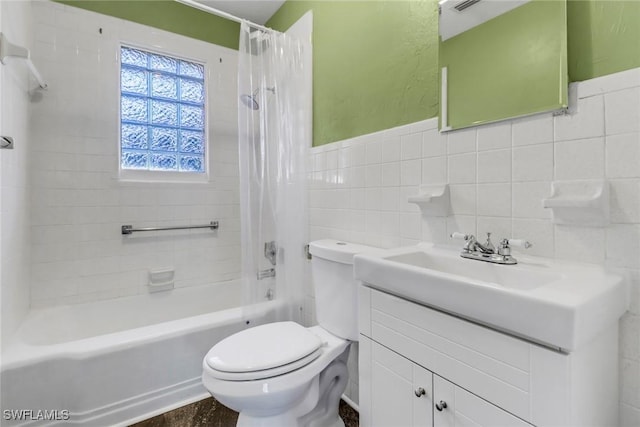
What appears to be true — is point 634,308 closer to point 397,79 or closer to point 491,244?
point 491,244

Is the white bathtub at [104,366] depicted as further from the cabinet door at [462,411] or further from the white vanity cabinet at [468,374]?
the cabinet door at [462,411]

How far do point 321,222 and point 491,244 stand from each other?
996mm

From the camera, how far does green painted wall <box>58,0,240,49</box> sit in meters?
2.07

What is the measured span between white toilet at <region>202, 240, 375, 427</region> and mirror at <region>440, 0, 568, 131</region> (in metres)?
0.73

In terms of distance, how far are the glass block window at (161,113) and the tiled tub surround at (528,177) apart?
1549 millimetres

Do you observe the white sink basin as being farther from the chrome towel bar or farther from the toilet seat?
the chrome towel bar

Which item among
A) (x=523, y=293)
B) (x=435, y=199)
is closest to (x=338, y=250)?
(x=435, y=199)

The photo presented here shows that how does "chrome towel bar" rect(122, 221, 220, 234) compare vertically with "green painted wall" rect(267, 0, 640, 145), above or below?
below

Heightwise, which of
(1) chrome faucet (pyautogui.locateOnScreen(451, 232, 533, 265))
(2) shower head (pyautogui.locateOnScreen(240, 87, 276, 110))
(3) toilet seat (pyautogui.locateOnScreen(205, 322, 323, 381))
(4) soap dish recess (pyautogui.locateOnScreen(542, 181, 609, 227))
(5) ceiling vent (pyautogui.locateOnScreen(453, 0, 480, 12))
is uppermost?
(5) ceiling vent (pyautogui.locateOnScreen(453, 0, 480, 12))

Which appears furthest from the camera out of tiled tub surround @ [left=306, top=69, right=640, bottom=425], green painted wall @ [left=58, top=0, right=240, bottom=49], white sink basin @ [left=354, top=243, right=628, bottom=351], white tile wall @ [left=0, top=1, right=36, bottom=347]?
green painted wall @ [left=58, top=0, right=240, bottom=49]

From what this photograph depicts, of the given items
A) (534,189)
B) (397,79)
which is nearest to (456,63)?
(397,79)

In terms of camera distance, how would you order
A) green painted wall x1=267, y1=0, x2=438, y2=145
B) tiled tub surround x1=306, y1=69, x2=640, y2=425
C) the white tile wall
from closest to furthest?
tiled tub surround x1=306, y1=69, x2=640, y2=425, green painted wall x1=267, y1=0, x2=438, y2=145, the white tile wall

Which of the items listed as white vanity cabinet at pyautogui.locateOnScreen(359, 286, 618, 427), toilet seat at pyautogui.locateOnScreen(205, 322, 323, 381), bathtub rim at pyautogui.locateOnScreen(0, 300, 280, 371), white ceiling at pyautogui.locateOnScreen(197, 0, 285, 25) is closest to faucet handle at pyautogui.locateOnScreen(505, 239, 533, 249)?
white vanity cabinet at pyautogui.locateOnScreen(359, 286, 618, 427)

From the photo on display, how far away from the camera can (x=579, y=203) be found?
79 centimetres
